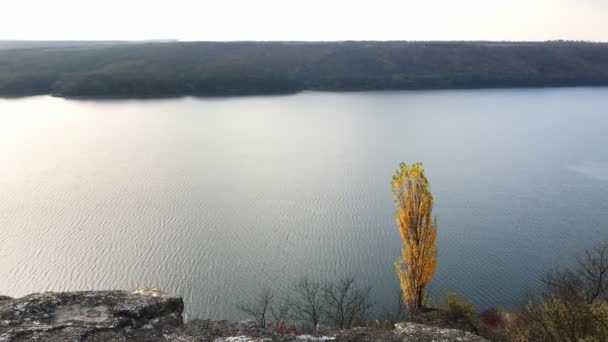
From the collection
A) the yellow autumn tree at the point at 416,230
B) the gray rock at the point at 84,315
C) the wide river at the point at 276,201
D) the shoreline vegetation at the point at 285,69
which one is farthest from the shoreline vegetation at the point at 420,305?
the shoreline vegetation at the point at 285,69

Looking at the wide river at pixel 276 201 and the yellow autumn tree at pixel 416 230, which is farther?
the wide river at pixel 276 201

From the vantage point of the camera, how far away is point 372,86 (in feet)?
370

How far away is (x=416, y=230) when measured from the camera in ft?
62.2

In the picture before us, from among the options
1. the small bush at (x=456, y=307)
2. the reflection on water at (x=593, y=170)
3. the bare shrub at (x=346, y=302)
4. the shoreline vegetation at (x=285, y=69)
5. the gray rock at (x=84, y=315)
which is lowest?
the bare shrub at (x=346, y=302)

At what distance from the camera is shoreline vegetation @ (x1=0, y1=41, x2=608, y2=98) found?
100125 mm

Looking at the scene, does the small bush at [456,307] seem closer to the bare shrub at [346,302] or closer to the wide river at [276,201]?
the wide river at [276,201]

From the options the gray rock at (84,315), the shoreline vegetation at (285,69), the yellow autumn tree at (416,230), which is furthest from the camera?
the shoreline vegetation at (285,69)

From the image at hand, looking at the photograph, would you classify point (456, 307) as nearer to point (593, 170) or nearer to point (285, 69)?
point (593, 170)

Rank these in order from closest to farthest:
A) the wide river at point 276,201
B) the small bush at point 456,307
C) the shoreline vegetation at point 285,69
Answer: the small bush at point 456,307 < the wide river at point 276,201 < the shoreline vegetation at point 285,69

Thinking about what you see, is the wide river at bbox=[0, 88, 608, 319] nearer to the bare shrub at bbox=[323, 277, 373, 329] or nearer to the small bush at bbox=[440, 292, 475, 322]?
the bare shrub at bbox=[323, 277, 373, 329]

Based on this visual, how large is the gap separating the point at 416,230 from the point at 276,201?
58.7 feet

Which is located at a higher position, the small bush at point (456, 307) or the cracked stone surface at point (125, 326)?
the cracked stone surface at point (125, 326)

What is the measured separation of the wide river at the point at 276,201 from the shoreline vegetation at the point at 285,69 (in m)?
31.3

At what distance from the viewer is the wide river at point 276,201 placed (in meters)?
24.4
